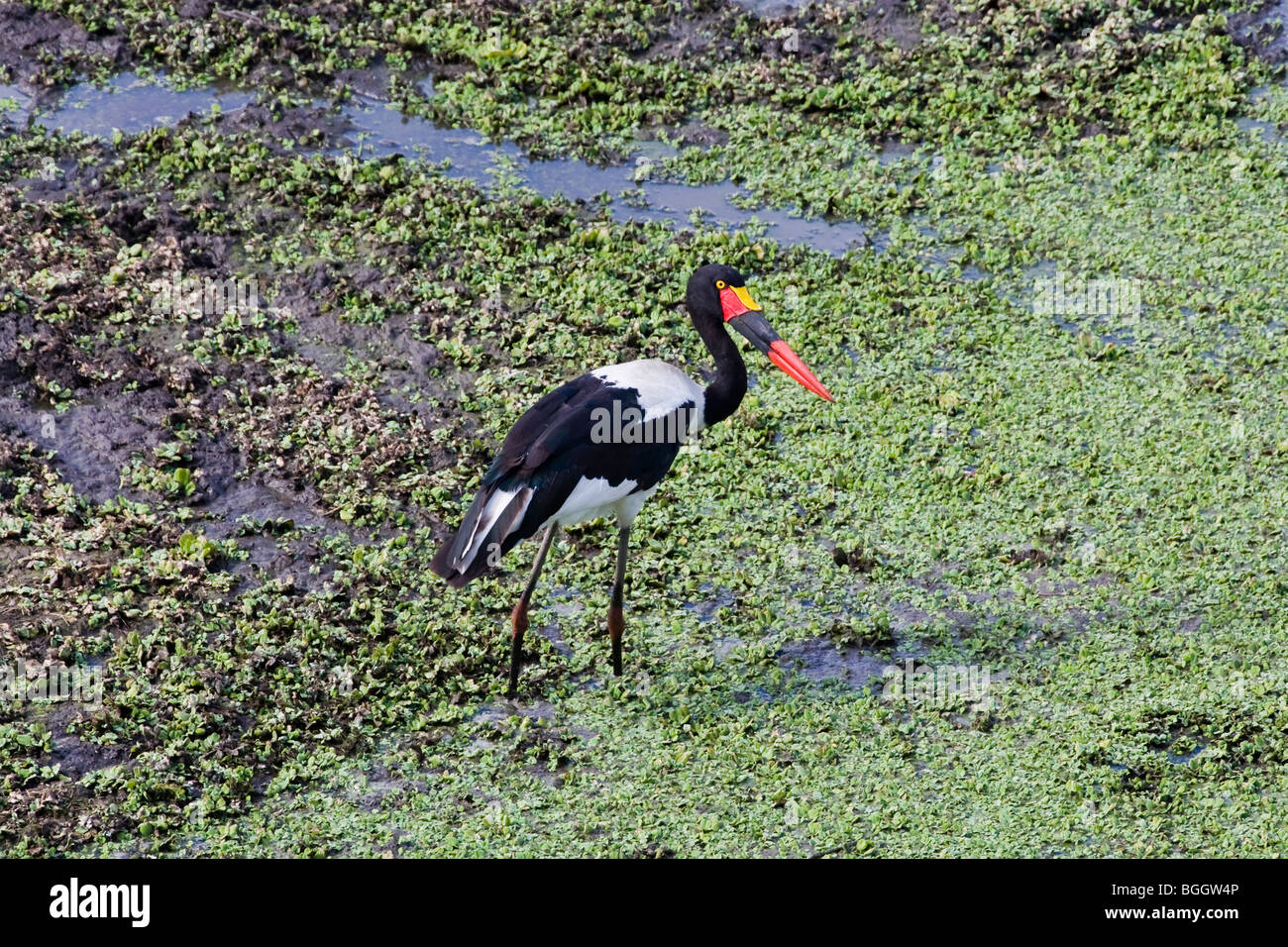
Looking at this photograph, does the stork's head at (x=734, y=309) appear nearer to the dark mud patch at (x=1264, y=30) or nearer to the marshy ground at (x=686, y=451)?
the marshy ground at (x=686, y=451)

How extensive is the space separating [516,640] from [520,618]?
0.11 m

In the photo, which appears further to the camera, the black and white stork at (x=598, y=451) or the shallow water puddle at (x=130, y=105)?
the shallow water puddle at (x=130, y=105)

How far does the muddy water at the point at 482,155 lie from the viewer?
10016 mm

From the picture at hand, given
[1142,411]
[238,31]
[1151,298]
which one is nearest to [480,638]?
[1142,411]

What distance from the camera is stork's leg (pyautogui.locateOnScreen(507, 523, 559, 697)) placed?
6.63 meters

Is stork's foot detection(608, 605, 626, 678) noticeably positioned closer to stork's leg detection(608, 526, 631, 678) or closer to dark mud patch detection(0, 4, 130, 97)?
stork's leg detection(608, 526, 631, 678)

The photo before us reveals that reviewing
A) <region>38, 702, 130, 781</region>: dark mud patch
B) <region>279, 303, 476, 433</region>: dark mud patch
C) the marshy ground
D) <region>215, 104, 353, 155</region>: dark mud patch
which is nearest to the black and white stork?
the marshy ground

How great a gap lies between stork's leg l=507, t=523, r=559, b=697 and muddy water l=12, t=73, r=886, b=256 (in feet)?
12.2

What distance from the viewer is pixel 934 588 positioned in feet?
24.3

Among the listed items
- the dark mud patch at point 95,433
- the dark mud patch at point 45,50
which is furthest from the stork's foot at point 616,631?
the dark mud patch at point 45,50

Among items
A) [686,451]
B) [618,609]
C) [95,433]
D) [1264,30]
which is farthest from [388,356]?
[1264,30]

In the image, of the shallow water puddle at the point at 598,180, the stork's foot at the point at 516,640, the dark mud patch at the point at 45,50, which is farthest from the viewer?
the dark mud patch at the point at 45,50

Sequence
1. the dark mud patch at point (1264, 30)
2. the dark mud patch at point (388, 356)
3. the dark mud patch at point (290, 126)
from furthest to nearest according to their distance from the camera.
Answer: the dark mud patch at point (1264, 30) → the dark mud patch at point (290, 126) → the dark mud patch at point (388, 356)

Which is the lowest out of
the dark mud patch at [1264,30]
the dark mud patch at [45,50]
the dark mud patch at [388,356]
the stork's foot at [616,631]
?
the stork's foot at [616,631]
